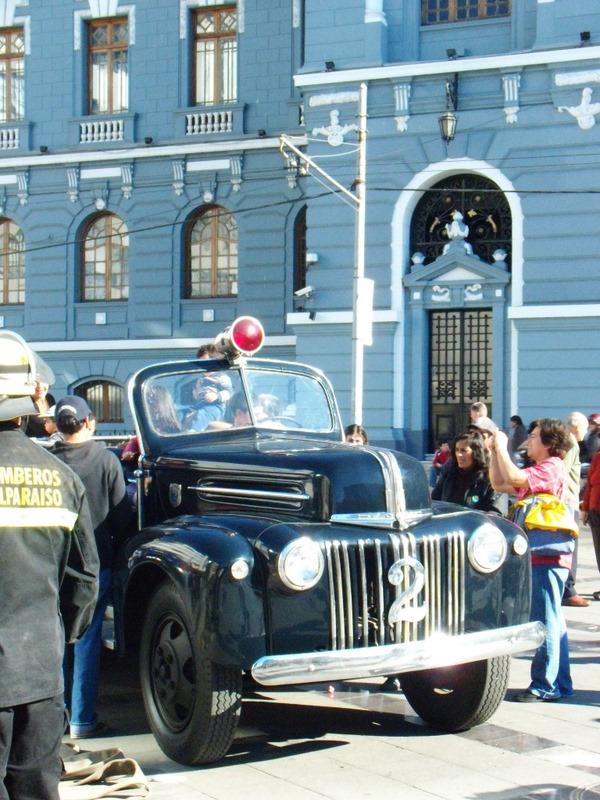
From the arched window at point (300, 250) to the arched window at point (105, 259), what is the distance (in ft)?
12.3

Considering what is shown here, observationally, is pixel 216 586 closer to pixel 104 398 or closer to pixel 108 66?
pixel 104 398

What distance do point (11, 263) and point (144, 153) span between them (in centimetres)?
409

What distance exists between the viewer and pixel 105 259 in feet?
87.2

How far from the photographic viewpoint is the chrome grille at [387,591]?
20.3 ft

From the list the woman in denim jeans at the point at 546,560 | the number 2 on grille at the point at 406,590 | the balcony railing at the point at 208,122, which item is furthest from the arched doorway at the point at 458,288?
the number 2 on grille at the point at 406,590

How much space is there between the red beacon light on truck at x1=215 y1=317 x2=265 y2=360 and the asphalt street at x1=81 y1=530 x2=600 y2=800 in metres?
2.17

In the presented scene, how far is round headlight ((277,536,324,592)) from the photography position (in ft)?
19.7

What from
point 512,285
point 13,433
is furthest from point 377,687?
point 512,285

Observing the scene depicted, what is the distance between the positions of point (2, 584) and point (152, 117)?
2289 centimetres

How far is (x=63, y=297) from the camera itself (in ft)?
87.3

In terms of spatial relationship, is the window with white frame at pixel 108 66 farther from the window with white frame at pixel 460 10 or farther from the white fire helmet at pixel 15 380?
the white fire helmet at pixel 15 380

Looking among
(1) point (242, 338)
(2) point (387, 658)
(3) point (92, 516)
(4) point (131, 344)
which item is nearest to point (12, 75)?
(4) point (131, 344)

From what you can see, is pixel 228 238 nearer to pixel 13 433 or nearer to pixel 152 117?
pixel 152 117

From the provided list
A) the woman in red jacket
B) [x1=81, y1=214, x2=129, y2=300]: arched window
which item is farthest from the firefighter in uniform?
[x1=81, y1=214, x2=129, y2=300]: arched window
